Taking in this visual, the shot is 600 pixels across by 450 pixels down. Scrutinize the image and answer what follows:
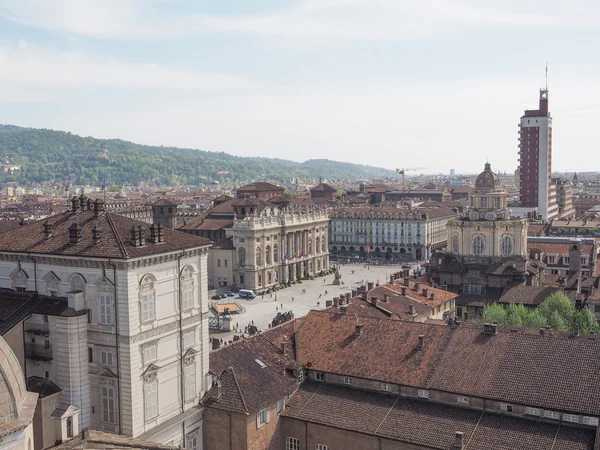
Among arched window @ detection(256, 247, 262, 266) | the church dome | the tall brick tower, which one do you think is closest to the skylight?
the church dome

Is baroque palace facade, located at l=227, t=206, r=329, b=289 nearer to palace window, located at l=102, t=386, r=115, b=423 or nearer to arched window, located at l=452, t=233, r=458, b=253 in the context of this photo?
arched window, located at l=452, t=233, r=458, b=253

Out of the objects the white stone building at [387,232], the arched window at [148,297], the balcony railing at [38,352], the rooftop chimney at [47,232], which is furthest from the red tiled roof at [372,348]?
the white stone building at [387,232]

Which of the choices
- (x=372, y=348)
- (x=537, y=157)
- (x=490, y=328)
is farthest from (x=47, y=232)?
(x=537, y=157)

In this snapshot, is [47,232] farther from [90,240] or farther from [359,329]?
[359,329]

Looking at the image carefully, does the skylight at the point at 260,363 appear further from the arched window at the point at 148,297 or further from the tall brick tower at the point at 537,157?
the tall brick tower at the point at 537,157

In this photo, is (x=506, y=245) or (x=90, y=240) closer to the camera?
(x=90, y=240)
